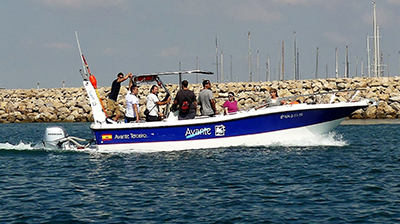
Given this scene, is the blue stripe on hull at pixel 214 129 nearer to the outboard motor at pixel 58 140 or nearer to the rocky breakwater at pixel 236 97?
the outboard motor at pixel 58 140

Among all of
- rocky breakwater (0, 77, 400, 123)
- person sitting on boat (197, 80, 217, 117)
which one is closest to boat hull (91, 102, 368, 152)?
person sitting on boat (197, 80, 217, 117)

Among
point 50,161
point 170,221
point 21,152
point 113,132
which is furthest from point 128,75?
point 170,221

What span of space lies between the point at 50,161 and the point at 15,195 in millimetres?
4065

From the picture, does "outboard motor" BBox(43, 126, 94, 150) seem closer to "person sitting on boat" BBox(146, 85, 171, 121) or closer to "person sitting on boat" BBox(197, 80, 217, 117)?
"person sitting on boat" BBox(146, 85, 171, 121)

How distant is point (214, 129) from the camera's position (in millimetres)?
13625

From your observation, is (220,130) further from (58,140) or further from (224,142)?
(58,140)

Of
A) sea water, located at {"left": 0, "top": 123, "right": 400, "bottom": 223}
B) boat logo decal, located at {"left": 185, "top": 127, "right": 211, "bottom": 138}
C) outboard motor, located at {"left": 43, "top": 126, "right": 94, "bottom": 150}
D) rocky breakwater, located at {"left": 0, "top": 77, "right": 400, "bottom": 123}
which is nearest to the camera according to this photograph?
sea water, located at {"left": 0, "top": 123, "right": 400, "bottom": 223}

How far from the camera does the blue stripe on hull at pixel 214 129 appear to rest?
13.6m

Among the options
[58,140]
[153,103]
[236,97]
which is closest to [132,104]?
[153,103]

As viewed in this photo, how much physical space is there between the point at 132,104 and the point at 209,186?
16.0ft

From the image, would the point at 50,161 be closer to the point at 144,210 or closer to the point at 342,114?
the point at 144,210

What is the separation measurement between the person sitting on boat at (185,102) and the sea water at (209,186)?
3.37 ft

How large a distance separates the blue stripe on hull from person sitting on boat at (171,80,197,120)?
34 cm

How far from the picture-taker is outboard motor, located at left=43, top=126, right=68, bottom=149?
14656mm
